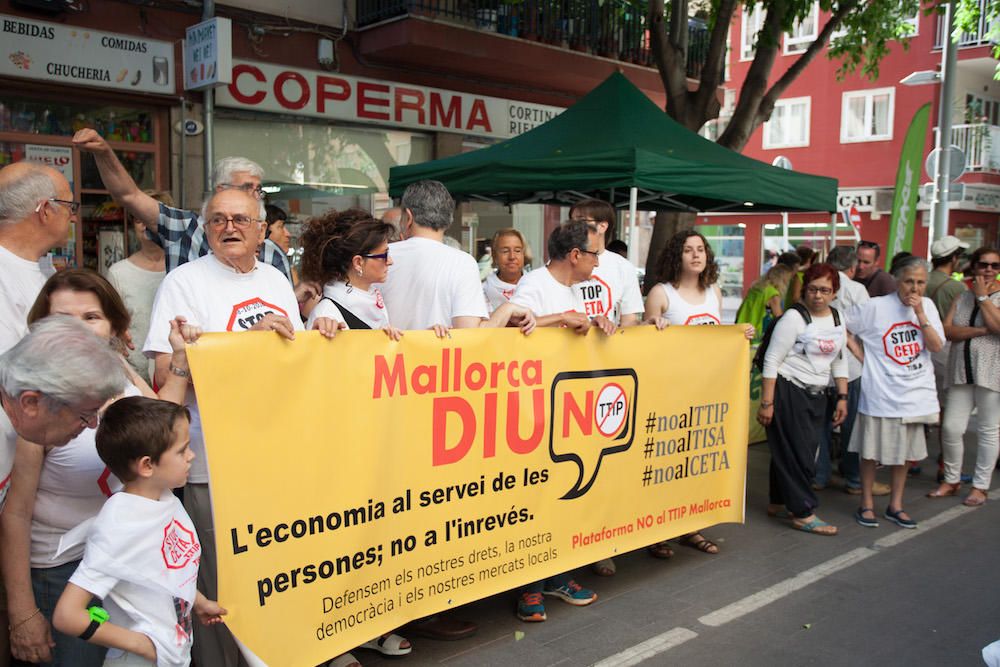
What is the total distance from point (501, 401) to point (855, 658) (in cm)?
202

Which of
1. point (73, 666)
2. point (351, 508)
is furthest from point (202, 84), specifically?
point (73, 666)

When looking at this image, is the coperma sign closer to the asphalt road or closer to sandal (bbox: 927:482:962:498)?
the asphalt road

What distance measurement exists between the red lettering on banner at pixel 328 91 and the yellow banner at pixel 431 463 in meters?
6.83

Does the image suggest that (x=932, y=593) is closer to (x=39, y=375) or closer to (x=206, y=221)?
(x=206, y=221)

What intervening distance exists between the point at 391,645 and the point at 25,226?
2287 millimetres

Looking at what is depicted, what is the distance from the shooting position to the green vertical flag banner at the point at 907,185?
11352 mm

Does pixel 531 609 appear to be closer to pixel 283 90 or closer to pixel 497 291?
pixel 497 291

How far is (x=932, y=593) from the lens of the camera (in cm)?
466

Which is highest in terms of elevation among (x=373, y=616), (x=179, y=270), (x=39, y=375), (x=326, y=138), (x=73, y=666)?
(x=326, y=138)

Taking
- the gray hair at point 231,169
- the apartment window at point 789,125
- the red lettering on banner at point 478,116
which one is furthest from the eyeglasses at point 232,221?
the apartment window at point 789,125

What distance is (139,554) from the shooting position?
2240mm

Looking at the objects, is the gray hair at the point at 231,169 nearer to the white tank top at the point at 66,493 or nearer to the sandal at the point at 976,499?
the white tank top at the point at 66,493

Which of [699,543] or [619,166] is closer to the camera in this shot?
[699,543]

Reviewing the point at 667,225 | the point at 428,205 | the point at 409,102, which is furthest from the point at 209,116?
the point at 428,205
